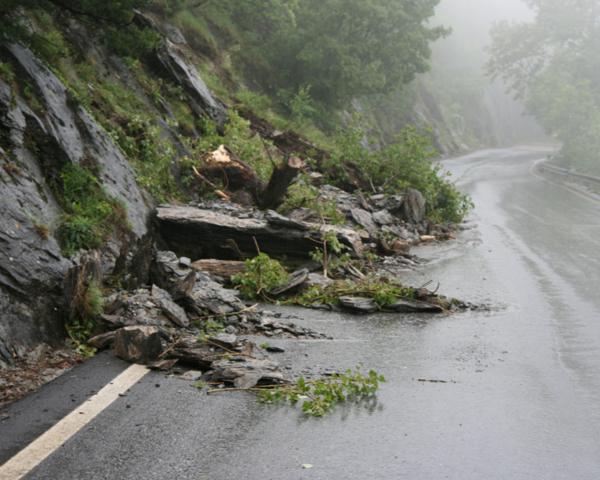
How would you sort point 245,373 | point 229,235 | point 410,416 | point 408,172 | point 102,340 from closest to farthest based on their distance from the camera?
point 410,416, point 245,373, point 102,340, point 229,235, point 408,172

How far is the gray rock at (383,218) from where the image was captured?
49.9ft

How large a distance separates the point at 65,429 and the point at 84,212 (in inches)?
167

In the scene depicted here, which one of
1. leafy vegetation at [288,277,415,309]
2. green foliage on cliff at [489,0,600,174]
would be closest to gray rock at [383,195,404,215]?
leafy vegetation at [288,277,415,309]

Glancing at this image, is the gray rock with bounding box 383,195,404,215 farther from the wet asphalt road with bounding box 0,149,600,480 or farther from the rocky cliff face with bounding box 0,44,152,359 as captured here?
the rocky cliff face with bounding box 0,44,152,359

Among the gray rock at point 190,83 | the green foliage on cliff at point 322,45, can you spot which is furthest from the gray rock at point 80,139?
the green foliage on cliff at point 322,45

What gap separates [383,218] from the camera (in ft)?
50.7

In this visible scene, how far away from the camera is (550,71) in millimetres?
49219

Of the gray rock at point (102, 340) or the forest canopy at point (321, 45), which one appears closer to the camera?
the gray rock at point (102, 340)

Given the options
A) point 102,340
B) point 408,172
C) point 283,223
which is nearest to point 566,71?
point 408,172

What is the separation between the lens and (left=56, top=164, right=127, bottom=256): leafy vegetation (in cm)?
770

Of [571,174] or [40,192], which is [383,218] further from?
[571,174]

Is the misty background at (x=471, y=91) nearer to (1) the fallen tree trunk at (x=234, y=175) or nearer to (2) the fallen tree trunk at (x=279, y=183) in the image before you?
(1) the fallen tree trunk at (x=234, y=175)

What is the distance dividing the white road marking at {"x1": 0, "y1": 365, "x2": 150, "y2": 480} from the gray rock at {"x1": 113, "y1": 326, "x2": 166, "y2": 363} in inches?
10.2

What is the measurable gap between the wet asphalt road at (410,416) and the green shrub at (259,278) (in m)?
1.00
